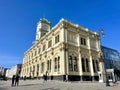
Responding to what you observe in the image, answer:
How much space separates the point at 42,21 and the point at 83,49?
26.9 m

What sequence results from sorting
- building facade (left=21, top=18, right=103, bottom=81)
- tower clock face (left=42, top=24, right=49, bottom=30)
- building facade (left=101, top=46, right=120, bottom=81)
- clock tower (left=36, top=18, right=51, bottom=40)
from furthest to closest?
tower clock face (left=42, top=24, right=49, bottom=30), clock tower (left=36, top=18, right=51, bottom=40), building facade (left=101, top=46, right=120, bottom=81), building facade (left=21, top=18, right=103, bottom=81)

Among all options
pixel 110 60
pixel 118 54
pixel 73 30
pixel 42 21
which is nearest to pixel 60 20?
pixel 73 30

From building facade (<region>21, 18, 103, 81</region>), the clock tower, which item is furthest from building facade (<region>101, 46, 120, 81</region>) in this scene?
the clock tower

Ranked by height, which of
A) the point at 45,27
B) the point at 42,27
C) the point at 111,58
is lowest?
the point at 111,58

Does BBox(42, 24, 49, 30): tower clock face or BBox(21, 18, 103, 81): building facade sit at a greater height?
BBox(42, 24, 49, 30): tower clock face

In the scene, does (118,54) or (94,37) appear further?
(118,54)

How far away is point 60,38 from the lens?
28828mm

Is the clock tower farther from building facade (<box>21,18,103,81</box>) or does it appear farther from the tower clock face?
building facade (<box>21,18,103,81</box>)

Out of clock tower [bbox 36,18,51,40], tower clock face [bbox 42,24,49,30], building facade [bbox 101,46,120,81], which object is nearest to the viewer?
building facade [bbox 101,46,120,81]

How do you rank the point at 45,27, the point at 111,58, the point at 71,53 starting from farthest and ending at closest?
the point at 45,27, the point at 111,58, the point at 71,53

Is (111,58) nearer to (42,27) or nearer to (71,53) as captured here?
(71,53)

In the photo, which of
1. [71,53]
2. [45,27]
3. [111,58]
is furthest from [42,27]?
[111,58]

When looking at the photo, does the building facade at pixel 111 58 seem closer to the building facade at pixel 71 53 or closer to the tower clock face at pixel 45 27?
the building facade at pixel 71 53

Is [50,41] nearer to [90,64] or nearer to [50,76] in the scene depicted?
[50,76]
